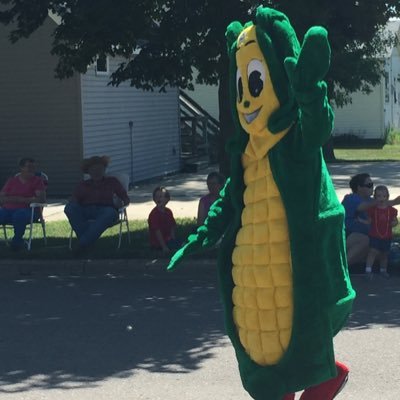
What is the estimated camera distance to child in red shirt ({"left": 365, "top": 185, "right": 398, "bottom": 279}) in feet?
34.9

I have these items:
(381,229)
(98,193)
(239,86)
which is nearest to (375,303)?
(381,229)

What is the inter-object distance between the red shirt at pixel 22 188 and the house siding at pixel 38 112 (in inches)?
261

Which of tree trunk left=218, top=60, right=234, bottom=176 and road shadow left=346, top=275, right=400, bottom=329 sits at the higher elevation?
tree trunk left=218, top=60, right=234, bottom=176

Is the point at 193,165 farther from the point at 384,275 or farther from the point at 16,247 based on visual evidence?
the point at 384,275

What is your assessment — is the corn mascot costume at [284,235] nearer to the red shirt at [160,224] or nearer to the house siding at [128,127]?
the red shirt at [160,224]

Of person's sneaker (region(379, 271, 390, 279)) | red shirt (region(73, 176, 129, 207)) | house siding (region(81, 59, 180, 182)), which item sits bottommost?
person's sneaker (region(379, 271, 390, 279))

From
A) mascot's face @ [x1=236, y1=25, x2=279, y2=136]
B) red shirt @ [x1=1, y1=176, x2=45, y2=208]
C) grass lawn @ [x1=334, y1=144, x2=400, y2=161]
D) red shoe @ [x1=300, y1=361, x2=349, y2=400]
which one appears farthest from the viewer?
grass lawn @ [x1=334, y1=144, x2=400, y2=161]

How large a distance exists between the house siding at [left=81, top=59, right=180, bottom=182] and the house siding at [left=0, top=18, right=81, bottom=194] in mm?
323

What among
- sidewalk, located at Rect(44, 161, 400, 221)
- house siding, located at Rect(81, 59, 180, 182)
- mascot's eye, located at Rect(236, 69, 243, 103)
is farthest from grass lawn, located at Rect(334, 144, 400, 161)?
mascot's eye, located at Rect(236, 69, 243, 103)

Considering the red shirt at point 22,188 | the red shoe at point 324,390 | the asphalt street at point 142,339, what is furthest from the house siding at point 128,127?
the red shoe at point 324,390

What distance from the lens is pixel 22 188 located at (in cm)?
1284

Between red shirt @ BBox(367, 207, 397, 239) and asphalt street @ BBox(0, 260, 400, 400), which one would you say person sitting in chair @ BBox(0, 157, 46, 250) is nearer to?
asphalt street @ BBox(0, 260, 400, 400)

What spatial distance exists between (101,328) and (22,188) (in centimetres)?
476

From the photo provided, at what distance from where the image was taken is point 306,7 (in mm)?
11102
